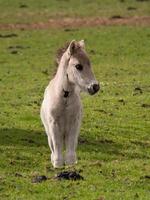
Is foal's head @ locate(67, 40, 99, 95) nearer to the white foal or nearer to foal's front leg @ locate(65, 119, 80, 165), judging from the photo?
the white foal

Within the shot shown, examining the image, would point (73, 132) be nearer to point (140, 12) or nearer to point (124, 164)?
point (124, 164)

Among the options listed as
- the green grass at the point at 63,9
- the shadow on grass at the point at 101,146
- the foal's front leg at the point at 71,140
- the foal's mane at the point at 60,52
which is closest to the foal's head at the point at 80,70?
the foal's mane at the point at 60,52

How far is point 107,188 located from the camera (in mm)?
11883

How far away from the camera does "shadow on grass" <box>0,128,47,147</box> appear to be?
17203 millimetres

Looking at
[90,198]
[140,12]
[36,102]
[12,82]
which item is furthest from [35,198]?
[140,12]

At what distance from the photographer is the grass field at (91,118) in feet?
39.5

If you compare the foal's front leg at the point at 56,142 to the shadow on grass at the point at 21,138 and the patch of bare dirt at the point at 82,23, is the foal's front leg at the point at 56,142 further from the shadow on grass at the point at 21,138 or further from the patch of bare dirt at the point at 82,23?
A: the patch of bare dirt at the point at 82,23

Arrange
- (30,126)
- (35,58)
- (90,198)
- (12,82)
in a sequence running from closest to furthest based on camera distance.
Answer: (90,198) < (30,126) < (12,82) < (35,58)

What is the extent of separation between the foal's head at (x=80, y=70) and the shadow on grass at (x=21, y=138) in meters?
4.16

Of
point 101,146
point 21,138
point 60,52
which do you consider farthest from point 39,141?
point 60,52

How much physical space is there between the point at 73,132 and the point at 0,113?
25.8 ft

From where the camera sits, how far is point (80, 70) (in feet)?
43.1

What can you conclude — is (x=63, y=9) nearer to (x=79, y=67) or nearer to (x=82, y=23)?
(x=82, y=23)

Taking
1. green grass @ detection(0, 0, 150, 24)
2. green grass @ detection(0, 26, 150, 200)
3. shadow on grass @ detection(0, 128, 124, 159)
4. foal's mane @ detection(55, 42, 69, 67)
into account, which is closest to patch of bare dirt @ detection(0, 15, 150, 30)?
green grass @ detection(0, 0, 150, 24)
